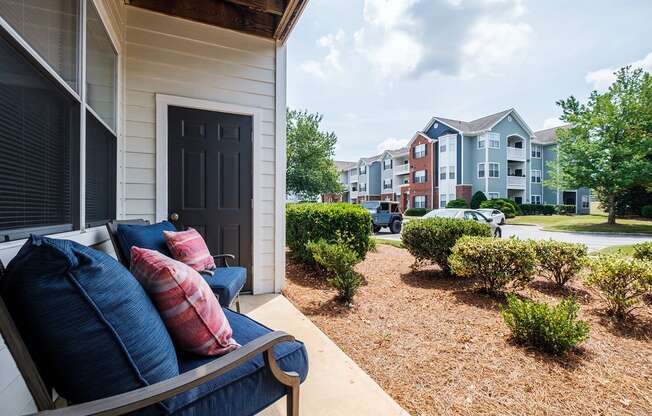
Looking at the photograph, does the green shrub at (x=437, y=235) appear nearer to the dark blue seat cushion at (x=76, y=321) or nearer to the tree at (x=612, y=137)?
the dark blue seat cushion at (x=76, y=321)

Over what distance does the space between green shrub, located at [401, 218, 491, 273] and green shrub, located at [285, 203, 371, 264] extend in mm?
687

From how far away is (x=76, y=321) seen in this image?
79cm

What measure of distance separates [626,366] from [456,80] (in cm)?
820

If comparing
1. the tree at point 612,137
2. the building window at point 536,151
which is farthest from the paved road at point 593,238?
the building window at point 536,151

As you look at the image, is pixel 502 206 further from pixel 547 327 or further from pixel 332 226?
pixel 547 327

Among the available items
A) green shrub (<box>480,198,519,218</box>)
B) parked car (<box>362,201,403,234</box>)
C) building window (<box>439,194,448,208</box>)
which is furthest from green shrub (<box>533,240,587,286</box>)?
building window (<box>439,194,448,208</box>)

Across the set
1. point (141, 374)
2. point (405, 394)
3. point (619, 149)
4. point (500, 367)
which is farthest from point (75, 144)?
point (619, 149)

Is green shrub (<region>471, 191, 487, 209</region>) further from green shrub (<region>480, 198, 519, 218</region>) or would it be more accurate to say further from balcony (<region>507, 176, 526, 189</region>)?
balcony (<region>507, 176, 526, 189</region>)

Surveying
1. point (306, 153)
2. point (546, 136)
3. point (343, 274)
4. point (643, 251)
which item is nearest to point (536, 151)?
point (546, 136)

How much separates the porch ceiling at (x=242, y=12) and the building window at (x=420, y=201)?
79.4 feet

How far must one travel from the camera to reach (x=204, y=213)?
137 inches

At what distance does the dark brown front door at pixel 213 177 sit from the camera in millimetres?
3369

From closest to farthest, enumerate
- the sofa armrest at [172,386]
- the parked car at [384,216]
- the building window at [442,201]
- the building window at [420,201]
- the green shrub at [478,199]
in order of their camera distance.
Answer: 1. the sofa armrest at [172,386]
2. the parked car at [384,216]
3. the green shrub at [478,199]
4. the building window at [442,201]
5. the building window at [420,201]

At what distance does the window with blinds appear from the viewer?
1.18m
